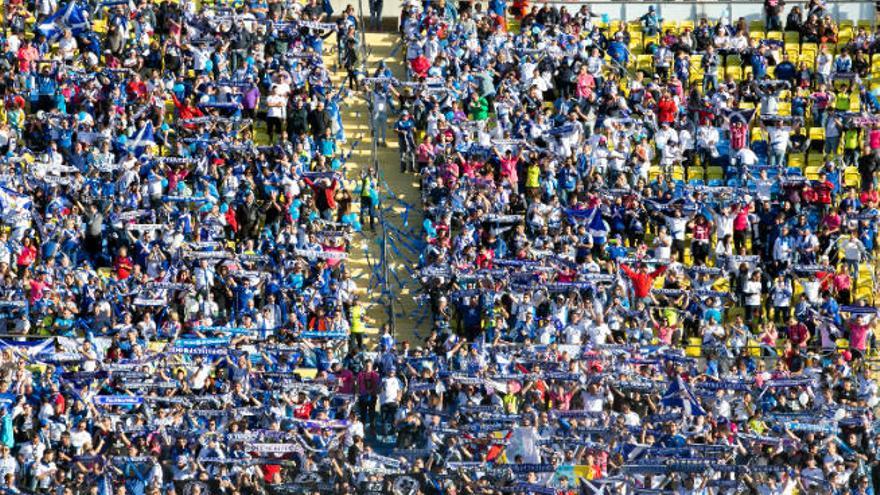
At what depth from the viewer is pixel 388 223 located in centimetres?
5628

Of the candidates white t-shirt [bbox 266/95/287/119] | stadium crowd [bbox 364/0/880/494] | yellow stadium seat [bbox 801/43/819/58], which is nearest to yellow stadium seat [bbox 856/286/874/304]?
stadium crowd [bbox 364/0/880/494]

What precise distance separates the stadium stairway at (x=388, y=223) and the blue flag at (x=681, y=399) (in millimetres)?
5492

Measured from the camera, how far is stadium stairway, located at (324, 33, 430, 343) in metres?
54.0

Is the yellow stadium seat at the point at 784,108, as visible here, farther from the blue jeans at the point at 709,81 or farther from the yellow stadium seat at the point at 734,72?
the yellow stadium seat at the point at 734,72

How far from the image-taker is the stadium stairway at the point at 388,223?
177 feet

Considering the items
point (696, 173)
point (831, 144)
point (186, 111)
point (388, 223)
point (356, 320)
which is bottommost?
point (356, 320)

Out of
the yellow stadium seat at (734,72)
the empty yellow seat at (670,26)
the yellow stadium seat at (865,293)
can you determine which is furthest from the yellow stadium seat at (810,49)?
the yellow stadium seat at (865,293)

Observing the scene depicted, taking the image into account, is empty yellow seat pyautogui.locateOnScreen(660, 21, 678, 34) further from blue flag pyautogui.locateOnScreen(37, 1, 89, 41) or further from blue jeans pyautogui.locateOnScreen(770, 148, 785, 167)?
blue flag pyautogui.locateOnScreen(37, 1, 89, 41)

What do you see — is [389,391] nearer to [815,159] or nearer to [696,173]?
[696,173]

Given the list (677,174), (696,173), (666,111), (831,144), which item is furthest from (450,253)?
(831,144)

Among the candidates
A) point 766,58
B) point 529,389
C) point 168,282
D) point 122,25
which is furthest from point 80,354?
point 766,58

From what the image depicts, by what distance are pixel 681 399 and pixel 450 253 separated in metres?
6.19

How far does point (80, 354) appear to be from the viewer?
50156mm

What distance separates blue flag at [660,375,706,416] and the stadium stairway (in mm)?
5492
